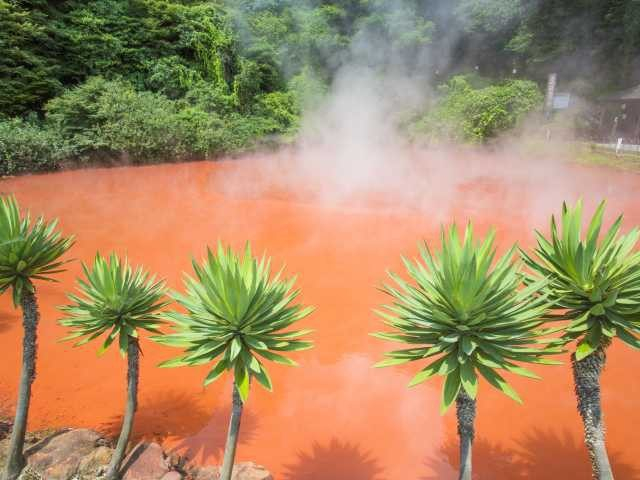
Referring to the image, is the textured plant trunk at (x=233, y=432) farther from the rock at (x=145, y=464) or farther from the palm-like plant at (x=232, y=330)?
the rock at (x=145, y=464)

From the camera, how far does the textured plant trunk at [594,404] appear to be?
236 centimetres

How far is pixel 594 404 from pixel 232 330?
216 centimetres

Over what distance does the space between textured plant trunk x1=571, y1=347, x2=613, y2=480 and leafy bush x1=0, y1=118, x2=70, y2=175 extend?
16848 mm

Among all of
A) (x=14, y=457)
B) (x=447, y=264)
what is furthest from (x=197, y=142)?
(x=447, y=264)

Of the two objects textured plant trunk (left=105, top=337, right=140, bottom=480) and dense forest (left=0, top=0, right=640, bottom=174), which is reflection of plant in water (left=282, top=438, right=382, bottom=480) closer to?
textured plant trunk (left=105, top=337, right=140, bottom=480)

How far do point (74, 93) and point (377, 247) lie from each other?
14.6 metres

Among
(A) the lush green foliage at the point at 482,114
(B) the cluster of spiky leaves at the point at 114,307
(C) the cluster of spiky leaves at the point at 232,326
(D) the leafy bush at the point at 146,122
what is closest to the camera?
(C) the cluster of spiky leaves at the point at 232,326

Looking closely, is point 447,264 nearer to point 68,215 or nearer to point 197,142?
point 68,215

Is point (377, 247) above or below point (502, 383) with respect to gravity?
above

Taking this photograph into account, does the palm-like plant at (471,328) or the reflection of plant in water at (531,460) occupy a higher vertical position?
the palm-like plant at (471,328)

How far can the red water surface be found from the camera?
12.7 ft

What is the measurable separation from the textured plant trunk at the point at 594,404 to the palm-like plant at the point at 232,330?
1628 millimetres

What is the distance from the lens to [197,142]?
1806 centimetres

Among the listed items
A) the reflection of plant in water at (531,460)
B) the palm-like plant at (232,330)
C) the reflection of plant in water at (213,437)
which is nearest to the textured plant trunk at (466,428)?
the palm-like plant at (232,330)
